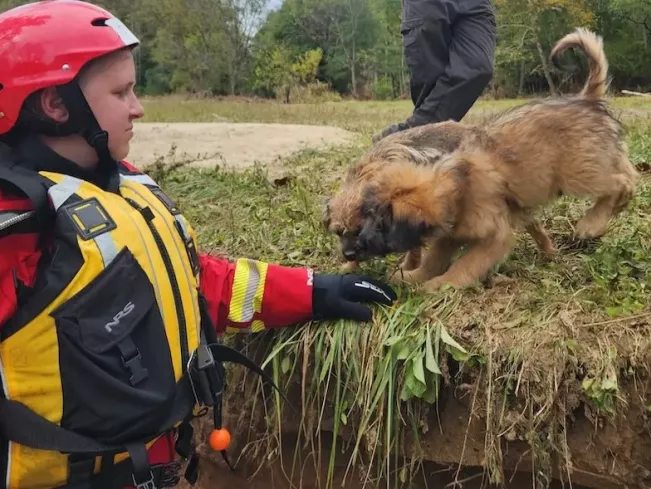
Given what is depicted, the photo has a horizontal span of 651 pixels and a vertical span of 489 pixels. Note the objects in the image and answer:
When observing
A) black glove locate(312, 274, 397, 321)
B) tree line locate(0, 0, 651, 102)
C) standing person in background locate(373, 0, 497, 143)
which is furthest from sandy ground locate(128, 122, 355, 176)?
tree line locate(0, 0, 651, 102)

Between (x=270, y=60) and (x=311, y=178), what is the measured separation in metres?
51.5

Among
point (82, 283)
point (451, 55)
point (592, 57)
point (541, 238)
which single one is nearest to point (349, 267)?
point (541, 238)

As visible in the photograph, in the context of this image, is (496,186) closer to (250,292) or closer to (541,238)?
(541,238)

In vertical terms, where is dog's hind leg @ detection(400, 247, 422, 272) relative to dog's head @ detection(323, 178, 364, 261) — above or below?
below

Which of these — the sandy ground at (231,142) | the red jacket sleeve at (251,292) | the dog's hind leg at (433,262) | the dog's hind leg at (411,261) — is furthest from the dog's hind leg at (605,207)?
the sandy ground at (231,142)

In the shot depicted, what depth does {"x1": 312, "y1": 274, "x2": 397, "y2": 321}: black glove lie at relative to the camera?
320 centimetres

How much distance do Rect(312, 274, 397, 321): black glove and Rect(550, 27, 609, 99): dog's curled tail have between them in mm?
2032

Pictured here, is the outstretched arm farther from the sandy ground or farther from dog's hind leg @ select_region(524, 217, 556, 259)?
the sandy ground

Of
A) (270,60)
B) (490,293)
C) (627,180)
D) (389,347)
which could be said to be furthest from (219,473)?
(270,60)

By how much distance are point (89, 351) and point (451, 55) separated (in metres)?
4.05

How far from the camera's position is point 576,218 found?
465cm

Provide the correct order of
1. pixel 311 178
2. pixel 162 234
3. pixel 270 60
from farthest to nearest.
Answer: pixel 270 60, pixel 311 178, pixel 162 234

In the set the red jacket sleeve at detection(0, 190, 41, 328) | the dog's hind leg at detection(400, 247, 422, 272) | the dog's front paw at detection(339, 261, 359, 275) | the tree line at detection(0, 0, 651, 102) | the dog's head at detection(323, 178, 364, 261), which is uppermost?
the red jacket sleeve at detection(0, 190, 41, 328)

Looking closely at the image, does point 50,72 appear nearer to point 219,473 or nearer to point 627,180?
point 219,473
